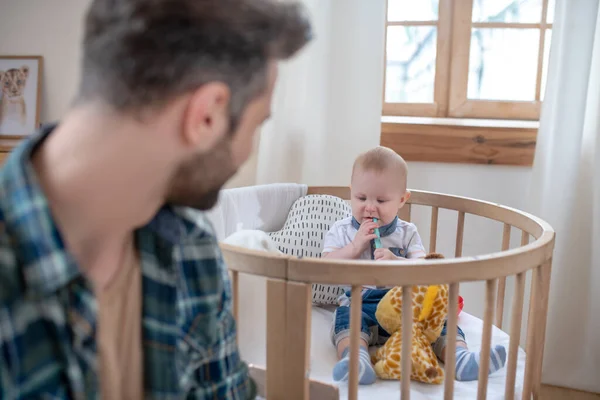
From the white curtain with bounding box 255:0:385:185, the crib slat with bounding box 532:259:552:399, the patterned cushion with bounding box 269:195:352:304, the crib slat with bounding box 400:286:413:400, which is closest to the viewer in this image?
the crib slat with bounding box 400:286:413:400

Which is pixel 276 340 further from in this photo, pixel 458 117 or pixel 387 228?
pixel 458 117

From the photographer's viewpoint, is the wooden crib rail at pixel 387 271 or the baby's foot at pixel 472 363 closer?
the wooden crib rail at pixel 387 271

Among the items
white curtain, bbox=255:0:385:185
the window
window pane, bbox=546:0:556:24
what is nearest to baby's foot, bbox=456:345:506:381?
white curtain, bbox=255:0:385:185

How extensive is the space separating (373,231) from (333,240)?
13 centimetres

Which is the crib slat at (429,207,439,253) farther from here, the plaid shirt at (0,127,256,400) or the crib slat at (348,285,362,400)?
the plaid shirt at (0,127,256,400)

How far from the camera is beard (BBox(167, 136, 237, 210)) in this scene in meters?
0.68

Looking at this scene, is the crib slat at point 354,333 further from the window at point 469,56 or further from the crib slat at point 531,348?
the window at point 469,56

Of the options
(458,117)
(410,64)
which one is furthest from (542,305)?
(410,64)

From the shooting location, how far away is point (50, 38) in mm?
1939

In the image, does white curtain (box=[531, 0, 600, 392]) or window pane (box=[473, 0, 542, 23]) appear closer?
white curtain (box=[531, 0, 600, 392])

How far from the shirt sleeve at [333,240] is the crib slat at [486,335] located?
57cm

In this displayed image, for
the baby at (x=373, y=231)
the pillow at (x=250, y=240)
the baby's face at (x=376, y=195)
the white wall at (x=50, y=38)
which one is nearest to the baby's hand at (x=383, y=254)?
the baby at (x=373, y=231)

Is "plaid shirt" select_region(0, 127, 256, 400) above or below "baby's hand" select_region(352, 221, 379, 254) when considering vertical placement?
above

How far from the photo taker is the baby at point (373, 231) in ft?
4.52
